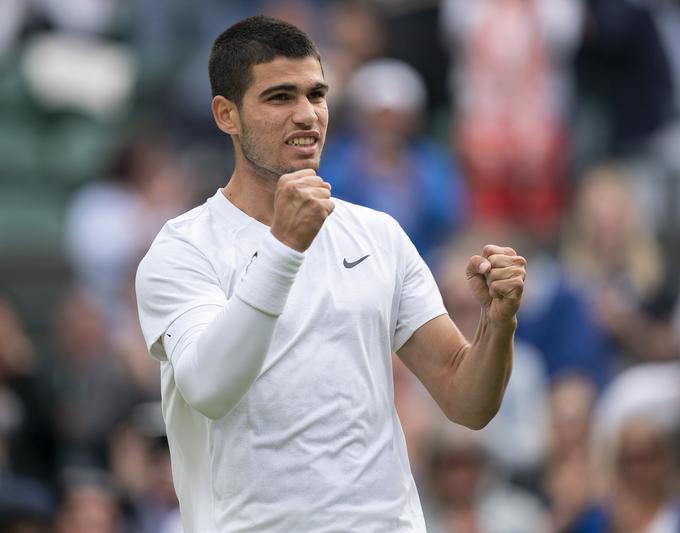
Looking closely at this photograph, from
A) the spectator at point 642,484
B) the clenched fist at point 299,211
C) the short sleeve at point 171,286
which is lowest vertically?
the spectator at point 642,484

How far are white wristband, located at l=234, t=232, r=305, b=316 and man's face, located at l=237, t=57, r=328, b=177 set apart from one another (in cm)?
35

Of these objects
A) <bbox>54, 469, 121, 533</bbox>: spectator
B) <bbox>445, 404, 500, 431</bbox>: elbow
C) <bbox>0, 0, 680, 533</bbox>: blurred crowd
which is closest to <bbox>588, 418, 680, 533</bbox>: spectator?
<bbox>0, 0, 680, 533</bbox>: blurred crowd

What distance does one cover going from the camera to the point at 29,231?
37.6 ft

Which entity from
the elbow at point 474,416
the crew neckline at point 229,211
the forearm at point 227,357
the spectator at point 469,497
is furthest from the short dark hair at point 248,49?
the spectator at point 469,497

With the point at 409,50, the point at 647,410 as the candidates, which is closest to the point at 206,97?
the point at 409,50

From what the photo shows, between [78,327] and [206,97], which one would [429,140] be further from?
[78,327]

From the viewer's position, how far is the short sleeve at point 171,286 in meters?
3.90

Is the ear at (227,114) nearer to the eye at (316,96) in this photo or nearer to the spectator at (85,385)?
the eye at (316,96)

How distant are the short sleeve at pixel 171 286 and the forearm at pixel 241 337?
0.18 metres

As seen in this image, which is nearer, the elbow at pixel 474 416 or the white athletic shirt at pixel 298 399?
the white athletic shirt at pixel 298 399

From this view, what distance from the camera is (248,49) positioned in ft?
13.3

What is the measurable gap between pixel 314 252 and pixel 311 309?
0.19 m

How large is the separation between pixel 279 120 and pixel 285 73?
0.39 feet

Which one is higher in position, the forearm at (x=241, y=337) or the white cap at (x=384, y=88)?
the white cap at (x=384, y=88)
